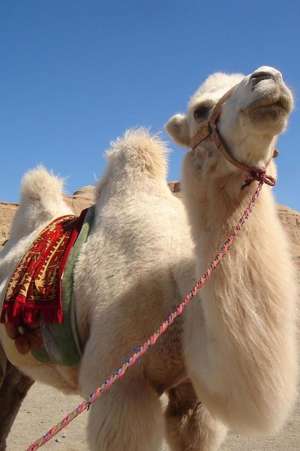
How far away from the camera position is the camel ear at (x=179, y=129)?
310 cm

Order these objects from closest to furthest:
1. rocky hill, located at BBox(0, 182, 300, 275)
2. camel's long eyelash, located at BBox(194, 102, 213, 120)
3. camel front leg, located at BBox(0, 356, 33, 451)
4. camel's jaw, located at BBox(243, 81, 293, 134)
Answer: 1. camel's jaw, located at BBox(243, 81, 293, 134)
2. camel's long eyelash, located at BBox(194, 102, 213, 120)
3. camel front leg, located at BBox(0, 356, 33, 451)
4. rocky hill, located at BBox(0, 182, 300, 275)

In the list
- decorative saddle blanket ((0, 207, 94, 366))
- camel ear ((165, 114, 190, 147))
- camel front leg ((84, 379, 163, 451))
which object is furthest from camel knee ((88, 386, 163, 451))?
camel ear ((165, 114, 190, 147))

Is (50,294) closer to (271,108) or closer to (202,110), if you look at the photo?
(202,110)

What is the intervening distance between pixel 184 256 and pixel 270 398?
0.92 m

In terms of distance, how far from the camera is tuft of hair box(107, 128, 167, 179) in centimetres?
380

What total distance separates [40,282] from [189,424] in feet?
3.89

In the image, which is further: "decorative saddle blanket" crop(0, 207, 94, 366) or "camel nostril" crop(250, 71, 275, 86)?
"decorative saddle blanket" crop(0, 207, 94, 366)

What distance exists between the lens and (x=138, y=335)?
9.68ft

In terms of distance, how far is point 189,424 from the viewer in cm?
329

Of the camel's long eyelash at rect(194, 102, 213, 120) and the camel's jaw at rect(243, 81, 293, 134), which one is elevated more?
the camel's long eyelash at rect(194, 102, 213, 120)

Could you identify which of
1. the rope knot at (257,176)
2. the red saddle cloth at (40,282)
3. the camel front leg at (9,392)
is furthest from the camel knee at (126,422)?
the camel front leg at (9,392)

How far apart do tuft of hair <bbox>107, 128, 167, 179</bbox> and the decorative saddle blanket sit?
15.4 inches

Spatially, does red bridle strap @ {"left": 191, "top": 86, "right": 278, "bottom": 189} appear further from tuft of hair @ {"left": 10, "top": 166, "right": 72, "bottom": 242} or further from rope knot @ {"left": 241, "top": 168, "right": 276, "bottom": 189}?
tuft of hair @ {"left": 10, "top": 166, "right": 72, "bottom": 242}

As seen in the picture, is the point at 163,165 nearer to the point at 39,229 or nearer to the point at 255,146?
the point at 39,229
